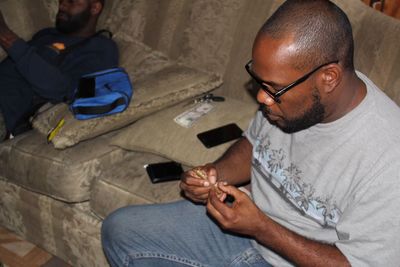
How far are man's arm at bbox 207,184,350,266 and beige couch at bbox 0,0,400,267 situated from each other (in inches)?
20.8

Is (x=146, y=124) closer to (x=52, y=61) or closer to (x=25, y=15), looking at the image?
(x=52, y=61)

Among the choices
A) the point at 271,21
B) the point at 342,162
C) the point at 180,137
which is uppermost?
the point at 271,21

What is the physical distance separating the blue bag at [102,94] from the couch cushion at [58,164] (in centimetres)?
16

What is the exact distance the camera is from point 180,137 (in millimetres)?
1890

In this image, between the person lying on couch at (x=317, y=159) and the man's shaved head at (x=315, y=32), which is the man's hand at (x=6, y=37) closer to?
the person lying on couch at (x=317, y=159)

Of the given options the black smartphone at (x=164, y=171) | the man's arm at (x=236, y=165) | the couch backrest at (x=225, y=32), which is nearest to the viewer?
the man's arm at (x=236, y=165)

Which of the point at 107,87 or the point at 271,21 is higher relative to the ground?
the point at 271,21

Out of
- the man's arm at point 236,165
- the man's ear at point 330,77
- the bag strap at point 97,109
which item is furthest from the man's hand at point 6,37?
the man's ear at point 330,77

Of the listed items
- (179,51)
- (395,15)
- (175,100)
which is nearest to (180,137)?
(175,100)

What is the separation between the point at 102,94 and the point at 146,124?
0.25 metres

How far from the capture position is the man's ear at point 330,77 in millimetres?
1129

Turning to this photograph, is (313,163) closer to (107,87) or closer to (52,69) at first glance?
(107,87)

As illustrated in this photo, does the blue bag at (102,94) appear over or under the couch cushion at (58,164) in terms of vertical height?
over

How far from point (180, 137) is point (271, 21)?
2.73 feet
